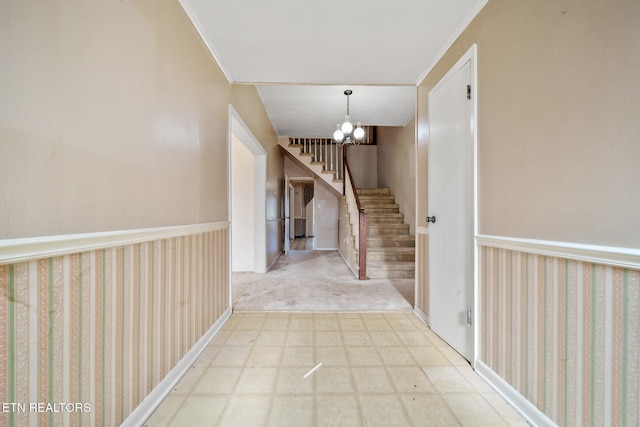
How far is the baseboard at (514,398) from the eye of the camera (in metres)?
1.13

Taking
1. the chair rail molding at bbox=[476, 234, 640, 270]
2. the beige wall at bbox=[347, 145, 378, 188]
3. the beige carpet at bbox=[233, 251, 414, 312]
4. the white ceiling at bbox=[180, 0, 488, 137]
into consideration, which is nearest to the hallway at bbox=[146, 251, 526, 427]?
the beige carpet at bbox=[233, 251, 414, 312]

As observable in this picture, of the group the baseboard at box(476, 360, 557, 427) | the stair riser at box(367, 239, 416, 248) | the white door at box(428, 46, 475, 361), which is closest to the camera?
the baseboard at box(476, 360, 557, 427)

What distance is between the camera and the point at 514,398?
1262 millimetres

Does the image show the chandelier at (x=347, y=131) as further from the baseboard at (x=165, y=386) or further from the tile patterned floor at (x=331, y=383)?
the baseboard at (x=165, y=386)

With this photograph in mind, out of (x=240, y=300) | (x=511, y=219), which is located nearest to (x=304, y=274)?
(x=240, y=300)

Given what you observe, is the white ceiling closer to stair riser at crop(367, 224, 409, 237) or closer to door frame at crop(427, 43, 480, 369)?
door frame at crop(427, 43, 480, 369)

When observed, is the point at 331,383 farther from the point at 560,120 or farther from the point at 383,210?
the point at 383,210

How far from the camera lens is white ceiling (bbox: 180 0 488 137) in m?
1.50

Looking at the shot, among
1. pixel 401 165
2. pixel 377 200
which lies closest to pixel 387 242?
pixel 377 200

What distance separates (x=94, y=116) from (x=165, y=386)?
51.8 inches

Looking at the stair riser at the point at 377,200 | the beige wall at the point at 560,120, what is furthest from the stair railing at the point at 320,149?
the beige wall at the point at 560,120

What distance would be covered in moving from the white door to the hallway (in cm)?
22

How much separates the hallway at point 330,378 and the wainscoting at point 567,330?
231 millimetres

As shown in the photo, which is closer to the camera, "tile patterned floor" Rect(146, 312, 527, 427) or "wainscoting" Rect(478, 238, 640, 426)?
"wainscoting" Rect(478, 238, 640, 426)
